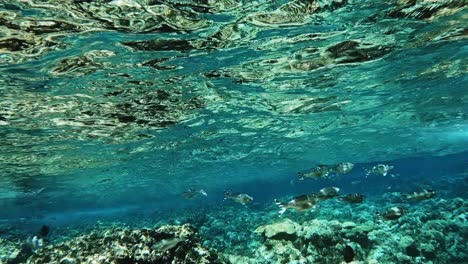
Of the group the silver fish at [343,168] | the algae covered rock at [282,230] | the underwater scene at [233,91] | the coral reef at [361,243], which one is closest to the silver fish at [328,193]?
the underwater scene at [233,91]

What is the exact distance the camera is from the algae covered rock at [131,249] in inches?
372

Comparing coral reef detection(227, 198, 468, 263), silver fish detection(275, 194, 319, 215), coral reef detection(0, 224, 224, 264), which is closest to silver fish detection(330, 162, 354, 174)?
coral reef detection(227, 198, 468, 263)

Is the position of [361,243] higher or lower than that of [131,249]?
lower

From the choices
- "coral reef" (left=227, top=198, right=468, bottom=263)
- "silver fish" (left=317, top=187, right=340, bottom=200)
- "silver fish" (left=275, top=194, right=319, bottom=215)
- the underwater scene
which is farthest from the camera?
"coral reef" (left=227, top=198, right=468, bottom=263)

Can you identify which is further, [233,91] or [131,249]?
[233,91]

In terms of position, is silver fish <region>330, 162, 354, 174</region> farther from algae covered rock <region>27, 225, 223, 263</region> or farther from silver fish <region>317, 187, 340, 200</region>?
algae covered rock <region>27, 225, 223, 263</region>

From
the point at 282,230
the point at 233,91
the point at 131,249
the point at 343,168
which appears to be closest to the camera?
the point at 131,249

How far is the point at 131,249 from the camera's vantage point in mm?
9664

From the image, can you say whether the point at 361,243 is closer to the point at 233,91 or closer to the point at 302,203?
the point at 302,203

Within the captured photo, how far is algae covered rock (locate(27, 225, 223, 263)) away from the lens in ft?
31.0

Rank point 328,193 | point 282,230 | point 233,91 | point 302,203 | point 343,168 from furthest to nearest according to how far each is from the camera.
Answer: point 233,91, point 282,230, point 343,168, point 328,193, point 302,203

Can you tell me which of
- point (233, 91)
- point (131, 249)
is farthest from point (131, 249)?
point (233, 91)

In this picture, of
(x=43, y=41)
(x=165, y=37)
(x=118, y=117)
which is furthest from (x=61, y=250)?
(x=118, y=117)

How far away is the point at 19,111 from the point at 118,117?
4.56m
